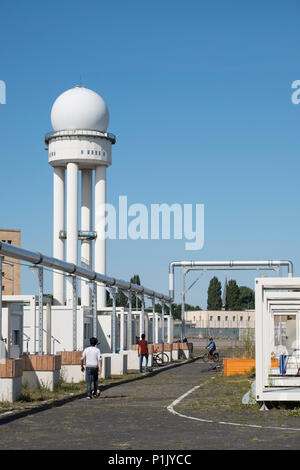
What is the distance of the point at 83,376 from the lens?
28.8 meters

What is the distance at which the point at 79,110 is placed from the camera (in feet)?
222

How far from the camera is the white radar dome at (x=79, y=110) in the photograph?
67.3 metres

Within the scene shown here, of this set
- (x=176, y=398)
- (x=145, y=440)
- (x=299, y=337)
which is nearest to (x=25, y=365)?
(x=176, y=398)

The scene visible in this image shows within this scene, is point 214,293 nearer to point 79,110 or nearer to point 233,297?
point 233,297

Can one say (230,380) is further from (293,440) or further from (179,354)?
(179,354)

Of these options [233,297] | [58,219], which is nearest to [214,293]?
[233,297]

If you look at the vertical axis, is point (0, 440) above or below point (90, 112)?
below

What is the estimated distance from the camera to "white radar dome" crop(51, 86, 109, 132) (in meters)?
67.3

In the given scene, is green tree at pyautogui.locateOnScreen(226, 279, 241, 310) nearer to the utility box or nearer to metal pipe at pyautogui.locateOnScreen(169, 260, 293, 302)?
metal pipe at pyautogui.locateOnScreen(169, 260, 293, 302)

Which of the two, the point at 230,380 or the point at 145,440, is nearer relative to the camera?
the point at 145,440

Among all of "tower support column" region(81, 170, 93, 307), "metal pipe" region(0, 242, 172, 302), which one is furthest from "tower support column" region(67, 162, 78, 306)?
"metal pipe" region(0, 242, 172, 302)

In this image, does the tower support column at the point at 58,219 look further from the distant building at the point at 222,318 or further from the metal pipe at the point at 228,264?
the distant building at the point at 222,318

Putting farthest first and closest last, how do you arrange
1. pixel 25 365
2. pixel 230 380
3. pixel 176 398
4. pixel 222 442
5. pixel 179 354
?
pixel 179 354, pixel 230 380, pixel 25 365, pixel 176 398, pixel 222 442
